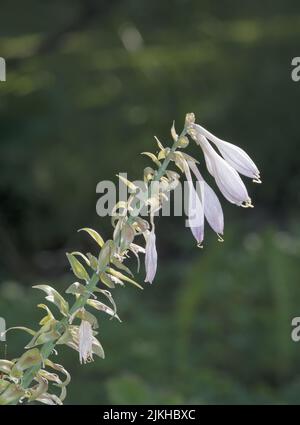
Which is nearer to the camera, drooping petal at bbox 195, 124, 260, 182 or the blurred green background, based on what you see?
drooping petal at bbox 195, 124, 260, 182

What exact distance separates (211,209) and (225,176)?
0.07 feet

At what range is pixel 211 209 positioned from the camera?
1.72ft

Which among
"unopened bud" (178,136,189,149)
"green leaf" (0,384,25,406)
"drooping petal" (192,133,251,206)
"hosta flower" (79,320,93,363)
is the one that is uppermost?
"unopened bud" (178,136,189,149)

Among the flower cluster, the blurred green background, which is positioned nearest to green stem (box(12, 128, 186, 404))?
the flower cluster

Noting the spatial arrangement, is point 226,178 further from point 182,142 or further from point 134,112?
point 134,112

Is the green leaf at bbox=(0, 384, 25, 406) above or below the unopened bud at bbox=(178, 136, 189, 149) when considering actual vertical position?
below

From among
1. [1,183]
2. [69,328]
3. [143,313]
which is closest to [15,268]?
[1,183]

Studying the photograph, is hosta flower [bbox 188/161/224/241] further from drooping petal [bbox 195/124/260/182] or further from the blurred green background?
the blurred green background

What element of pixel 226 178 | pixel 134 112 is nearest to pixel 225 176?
pixel 226 178

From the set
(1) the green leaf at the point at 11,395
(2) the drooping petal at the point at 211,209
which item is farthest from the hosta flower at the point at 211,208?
(1) the green leaf at the point at 11,395

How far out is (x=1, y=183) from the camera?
284cm

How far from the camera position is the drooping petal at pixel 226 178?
0.51 m

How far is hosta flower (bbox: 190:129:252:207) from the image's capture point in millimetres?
512

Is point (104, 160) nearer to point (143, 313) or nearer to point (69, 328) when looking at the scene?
point (143, 313)
